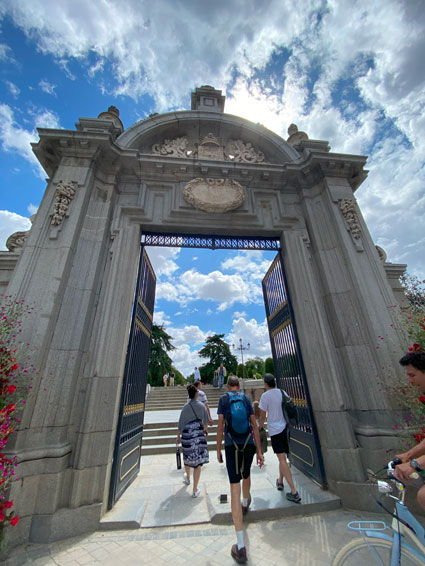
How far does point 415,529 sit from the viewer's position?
1.69 m

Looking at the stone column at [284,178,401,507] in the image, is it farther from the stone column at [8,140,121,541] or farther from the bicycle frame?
the stone column at [8,140,121,541]

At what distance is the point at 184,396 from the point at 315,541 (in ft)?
40.9

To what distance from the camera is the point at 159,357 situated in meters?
29.7

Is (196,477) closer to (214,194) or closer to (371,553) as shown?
(371,553)

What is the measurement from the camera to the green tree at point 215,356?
42719mm

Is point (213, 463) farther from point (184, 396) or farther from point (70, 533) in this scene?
point (184, 396)

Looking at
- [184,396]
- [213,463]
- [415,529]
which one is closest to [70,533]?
[213,463]

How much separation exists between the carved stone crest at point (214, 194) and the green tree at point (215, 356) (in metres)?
40.2

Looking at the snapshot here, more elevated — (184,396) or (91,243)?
(91,243)

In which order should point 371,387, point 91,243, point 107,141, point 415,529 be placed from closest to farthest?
point 415,529, point 371,387, point 91,243, point 107,141

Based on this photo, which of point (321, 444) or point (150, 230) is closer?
point (321, 444)

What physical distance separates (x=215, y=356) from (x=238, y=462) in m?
43.2

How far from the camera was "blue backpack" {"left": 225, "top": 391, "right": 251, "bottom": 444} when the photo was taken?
9.11 ft

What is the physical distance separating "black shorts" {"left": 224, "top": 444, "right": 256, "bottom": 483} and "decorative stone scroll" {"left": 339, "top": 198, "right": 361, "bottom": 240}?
162 inches
